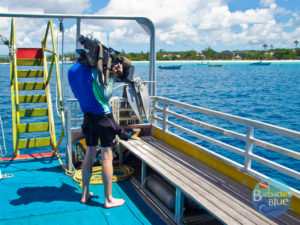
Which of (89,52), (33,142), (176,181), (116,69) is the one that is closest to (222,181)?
(176,181)

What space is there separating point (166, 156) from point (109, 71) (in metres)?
1.89

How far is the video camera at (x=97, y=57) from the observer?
338 cm

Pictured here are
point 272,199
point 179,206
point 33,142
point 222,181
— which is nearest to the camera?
point 272,199

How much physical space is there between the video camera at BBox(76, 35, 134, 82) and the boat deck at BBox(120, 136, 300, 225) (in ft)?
4.72

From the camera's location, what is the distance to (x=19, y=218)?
3621mm

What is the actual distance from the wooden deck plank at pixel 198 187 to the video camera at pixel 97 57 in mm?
1440

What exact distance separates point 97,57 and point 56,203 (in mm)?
2228

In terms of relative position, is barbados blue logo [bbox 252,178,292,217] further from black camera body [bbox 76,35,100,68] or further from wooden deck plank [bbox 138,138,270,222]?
black camera body [bbox 76,35,100,68]

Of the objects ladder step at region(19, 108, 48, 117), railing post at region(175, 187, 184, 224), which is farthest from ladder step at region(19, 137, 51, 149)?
railing post at region(175, 187, 184, 224)

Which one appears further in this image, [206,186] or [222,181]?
[222,181]

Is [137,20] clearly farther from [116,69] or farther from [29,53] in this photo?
[29,53]

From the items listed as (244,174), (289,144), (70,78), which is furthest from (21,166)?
(289,144)

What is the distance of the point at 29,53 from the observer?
6566 millimetres

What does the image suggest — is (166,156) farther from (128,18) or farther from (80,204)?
(128,18)
